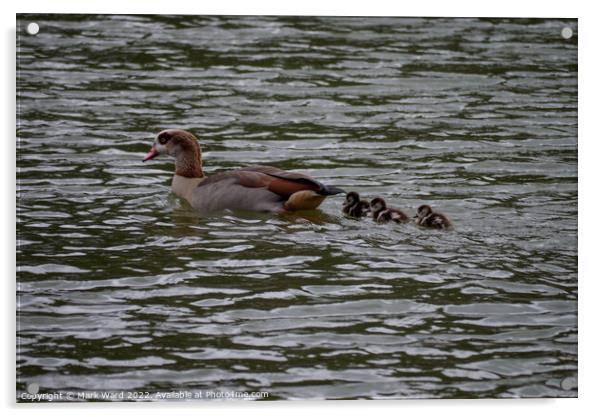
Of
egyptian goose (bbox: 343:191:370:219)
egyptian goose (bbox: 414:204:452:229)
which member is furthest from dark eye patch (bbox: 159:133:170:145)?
egyptian goose (bbox: 414:204:452:229)

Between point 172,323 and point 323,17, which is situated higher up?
point 323,17

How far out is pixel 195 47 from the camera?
9883 millimetres

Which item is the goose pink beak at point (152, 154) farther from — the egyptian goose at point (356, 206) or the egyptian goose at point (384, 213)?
the egyptian goose at point (384, 213)

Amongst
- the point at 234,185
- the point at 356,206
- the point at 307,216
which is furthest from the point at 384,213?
the point at 234,185

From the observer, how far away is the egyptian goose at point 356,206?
10.4m

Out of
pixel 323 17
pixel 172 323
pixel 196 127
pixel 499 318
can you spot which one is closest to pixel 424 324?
pixel 499 318

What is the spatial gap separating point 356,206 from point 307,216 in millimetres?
402

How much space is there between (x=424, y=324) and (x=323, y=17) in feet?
6.91

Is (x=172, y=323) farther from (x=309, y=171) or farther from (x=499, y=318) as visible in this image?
(x=309, y=171)

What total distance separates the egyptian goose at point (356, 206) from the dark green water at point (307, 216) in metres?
0.16

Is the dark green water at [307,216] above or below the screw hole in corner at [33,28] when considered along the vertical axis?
below

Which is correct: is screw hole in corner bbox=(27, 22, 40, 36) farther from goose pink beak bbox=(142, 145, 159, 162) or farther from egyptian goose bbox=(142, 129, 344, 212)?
goose pink beak bbox=(142, 145, 159, 162)

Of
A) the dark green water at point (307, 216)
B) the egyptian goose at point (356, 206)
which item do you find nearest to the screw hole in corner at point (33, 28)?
the dark green water at point (307, 216)

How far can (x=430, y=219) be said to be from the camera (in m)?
9.94
